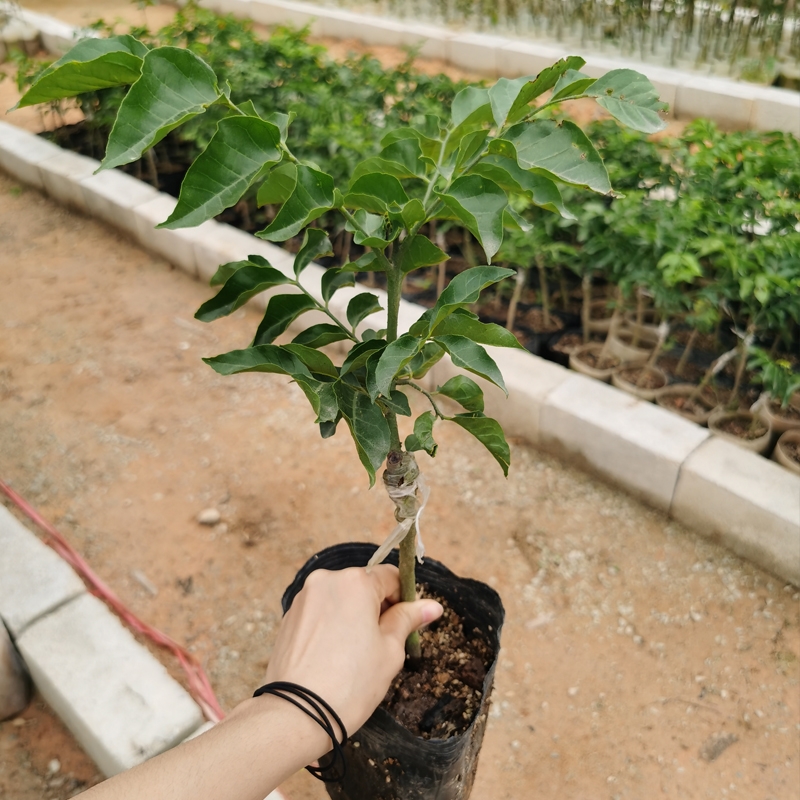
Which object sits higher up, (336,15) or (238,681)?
(336,15)

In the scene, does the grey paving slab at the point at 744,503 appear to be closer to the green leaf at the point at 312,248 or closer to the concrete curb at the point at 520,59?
the green leaf at the point at 312,248

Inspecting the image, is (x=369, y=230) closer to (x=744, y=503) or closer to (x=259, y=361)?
(x=259, y=361)

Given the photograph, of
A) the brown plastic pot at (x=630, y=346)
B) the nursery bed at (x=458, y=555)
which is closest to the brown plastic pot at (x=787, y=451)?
the nursery bed at (x=458, y=555)

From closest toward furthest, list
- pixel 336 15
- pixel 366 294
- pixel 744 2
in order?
pixel 366 294, pixel 744 2, pixel 336 15

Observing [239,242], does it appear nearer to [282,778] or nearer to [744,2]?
[282,778]

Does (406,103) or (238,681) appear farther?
(406,103)

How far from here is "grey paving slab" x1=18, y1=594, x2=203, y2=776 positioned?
5.71ft

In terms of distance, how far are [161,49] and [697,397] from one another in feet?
8.28

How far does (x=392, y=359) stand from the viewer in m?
1.09

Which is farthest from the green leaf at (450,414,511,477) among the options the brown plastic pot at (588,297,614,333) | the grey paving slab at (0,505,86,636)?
the brown plastic pot at (588,297,614,333)

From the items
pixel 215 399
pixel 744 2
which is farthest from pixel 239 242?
pixel 744 2

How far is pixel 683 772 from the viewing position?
1907mm

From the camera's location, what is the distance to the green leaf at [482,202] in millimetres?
1001

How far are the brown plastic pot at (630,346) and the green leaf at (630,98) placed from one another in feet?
→ 6.80
